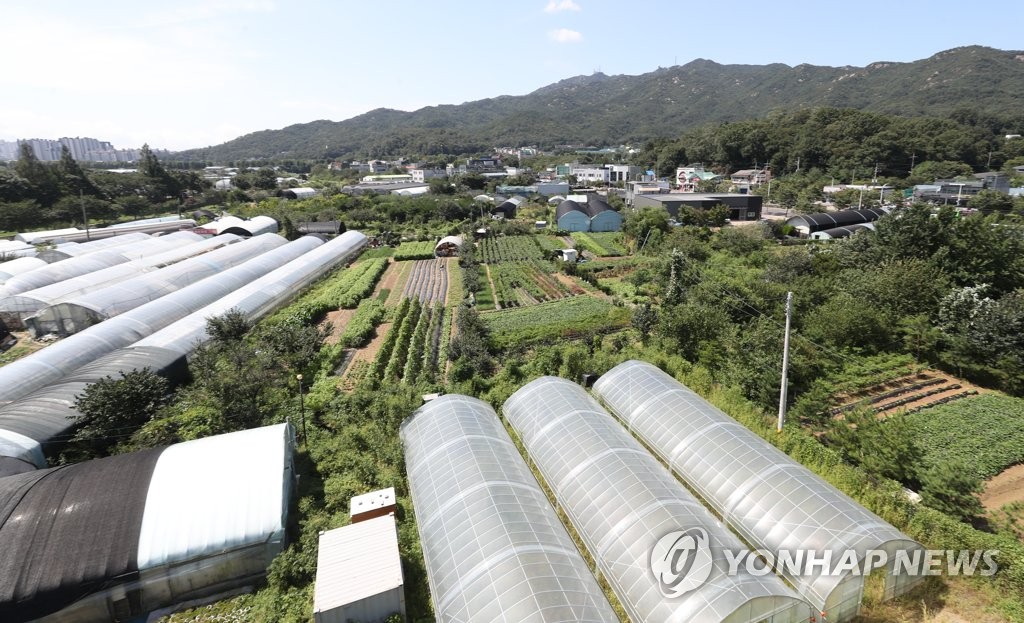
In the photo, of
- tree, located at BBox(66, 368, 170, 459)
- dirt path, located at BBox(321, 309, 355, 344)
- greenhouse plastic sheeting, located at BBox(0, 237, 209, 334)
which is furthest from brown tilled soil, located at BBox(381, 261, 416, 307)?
greenhouse plastic sheeting, located at BBox(0, 237, 209, 334)

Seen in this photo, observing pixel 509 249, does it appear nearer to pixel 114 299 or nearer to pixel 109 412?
pixel 114 299

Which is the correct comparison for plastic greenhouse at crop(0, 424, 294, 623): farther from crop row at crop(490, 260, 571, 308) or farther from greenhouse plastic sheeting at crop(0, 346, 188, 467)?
crop row at crop(490, 260, 571, 308)

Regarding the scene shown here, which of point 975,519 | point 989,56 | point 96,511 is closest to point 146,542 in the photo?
point 96,511

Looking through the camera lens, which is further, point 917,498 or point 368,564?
point 917,498

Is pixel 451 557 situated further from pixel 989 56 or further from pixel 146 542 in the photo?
pixel 989 56

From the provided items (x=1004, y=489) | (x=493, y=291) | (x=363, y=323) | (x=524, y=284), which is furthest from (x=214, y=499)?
(x=524, y=284)

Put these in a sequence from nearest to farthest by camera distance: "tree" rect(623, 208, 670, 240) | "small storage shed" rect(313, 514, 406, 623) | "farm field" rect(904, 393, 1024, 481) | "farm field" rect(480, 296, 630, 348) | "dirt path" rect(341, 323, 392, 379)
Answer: "small storage shed" rect(313, 514, 406, 623)
"farm field" rect(904, 393, 1024, 481)
"dirt path" rect(341, 323, 392, 379)
"farm field" rect(480, 296, 630, 348)
"tree" rect(623, 208, 670, 240)
